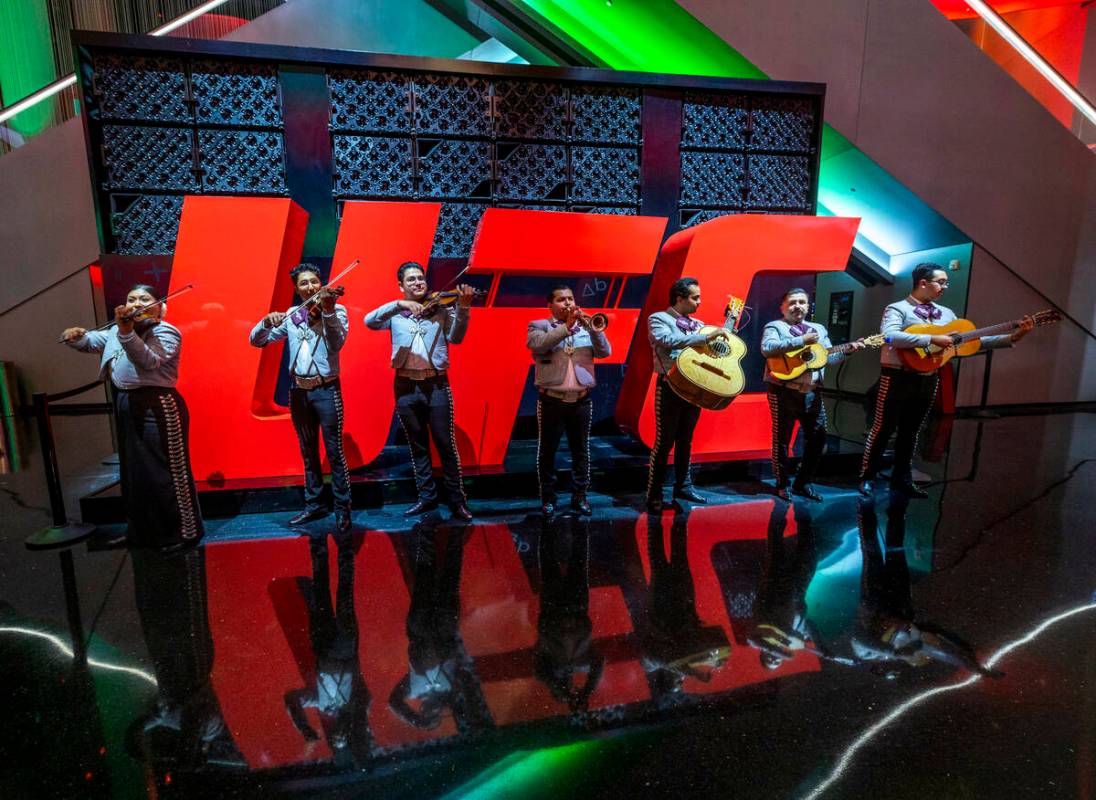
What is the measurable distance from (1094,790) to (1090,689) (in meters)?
0.65

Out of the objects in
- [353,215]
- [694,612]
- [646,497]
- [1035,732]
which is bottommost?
[646,497]

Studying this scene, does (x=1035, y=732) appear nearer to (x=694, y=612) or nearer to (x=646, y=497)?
(x=694, y=612)

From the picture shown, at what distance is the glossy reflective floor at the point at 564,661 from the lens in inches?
70.4

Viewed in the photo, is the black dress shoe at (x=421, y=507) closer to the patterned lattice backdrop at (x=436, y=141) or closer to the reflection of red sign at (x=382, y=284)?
the reflection of red sign at (x=382, y=284)

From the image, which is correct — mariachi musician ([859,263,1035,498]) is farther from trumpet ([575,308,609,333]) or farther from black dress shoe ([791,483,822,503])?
trumpet ([575,308,609,333])

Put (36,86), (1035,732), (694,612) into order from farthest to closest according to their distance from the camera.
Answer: (36,86), (694,612), (1035,732)

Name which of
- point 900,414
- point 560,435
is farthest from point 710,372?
point 900,414

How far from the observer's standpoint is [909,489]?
14.8ft

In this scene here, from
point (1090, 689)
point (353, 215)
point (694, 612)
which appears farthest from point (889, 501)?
point (353, 215)

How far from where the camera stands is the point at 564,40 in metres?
6.79

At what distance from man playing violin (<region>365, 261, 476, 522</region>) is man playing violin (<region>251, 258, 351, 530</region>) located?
13.2 inches

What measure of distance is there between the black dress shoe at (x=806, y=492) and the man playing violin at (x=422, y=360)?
2704mm

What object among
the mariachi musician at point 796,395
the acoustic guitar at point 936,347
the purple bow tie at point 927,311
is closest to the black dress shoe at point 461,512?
the mariachi musician at point 796,395

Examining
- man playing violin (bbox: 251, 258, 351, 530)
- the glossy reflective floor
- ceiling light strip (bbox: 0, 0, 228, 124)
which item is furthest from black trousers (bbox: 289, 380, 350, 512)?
ceiling light strip (bbox: 0, 0, 228, 124)
